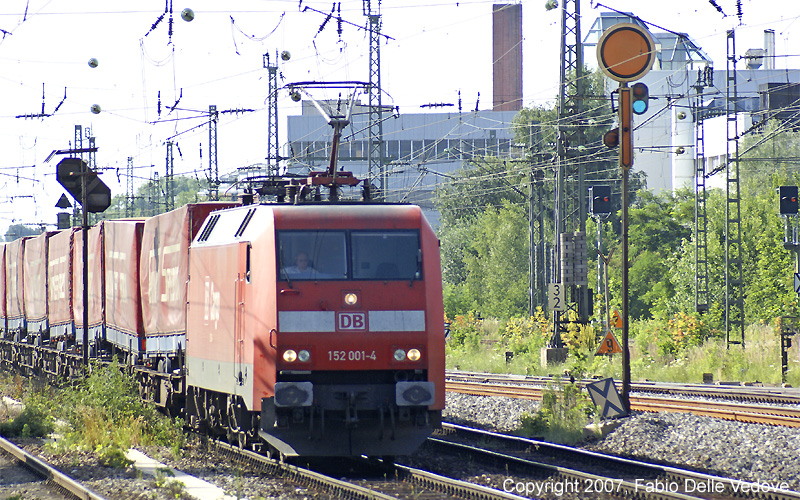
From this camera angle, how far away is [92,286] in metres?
22.1

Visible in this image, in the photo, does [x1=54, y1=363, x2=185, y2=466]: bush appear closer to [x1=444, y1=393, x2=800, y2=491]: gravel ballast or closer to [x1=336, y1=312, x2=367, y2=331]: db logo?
[x1=336, y1=312, x2=367, y2=331]: db logo

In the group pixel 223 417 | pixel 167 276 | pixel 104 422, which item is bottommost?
pixel 104 422

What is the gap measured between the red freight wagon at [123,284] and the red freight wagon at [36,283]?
6.65 metres

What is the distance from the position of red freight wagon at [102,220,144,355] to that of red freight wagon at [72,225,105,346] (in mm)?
397

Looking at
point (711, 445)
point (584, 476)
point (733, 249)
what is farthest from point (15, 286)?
point (733, 249)

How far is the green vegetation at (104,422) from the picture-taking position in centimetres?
1444

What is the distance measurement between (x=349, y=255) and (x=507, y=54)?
248ft

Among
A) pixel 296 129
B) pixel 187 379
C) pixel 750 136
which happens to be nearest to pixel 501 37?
pixel 296 129

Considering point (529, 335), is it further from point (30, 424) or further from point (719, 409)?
point (30, 424)

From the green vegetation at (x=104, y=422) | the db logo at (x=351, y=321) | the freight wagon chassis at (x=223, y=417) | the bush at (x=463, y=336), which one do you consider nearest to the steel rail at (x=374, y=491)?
the freight wagon chassis at (x=223, y=417)

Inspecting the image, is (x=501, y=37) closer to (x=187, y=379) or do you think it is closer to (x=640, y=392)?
(x=640, y=392)

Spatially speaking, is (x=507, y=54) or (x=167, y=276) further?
(x=507, y=54)

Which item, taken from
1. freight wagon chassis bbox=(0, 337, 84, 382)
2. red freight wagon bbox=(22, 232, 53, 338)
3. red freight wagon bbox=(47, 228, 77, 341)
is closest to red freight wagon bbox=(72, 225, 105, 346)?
red freight wagon bbox=(47, 228, 77, 341)

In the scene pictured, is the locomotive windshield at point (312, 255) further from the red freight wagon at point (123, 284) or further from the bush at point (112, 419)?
the red freight wagon at point (123, 284)
